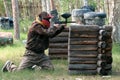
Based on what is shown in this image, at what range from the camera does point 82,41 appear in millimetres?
9234

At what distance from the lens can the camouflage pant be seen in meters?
9.80

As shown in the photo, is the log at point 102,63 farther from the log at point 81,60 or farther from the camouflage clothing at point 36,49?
the camouflage clothing at point 36,49

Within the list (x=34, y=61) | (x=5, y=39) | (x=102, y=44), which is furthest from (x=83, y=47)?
(x=5, y=39)

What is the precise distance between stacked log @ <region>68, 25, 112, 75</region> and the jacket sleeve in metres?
0.30

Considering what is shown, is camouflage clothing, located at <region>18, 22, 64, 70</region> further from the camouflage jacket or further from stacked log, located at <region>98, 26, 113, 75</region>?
stacked log, located at <region>98, 26, 113, 75</region>

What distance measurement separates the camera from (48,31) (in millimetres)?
9414

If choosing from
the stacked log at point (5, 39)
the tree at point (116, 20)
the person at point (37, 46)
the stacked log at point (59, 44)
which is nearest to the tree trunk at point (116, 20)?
the tree at point (116, 20)

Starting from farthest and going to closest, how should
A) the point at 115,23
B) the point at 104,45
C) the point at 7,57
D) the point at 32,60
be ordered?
the point at 115,23
the point at 7,57
the point at 32,60
the point at 104,45

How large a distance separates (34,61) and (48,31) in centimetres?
91

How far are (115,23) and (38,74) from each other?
6.78m

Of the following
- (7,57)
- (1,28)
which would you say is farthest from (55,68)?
(1,28)

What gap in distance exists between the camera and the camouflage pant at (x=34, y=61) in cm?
980

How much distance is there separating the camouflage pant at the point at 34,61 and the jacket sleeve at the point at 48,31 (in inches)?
25.0

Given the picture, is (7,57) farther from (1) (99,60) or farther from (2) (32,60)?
(1) (99,60)
